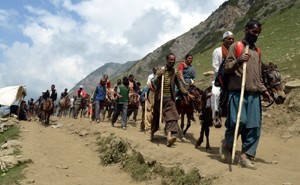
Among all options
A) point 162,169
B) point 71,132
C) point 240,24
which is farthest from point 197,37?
point 162,169

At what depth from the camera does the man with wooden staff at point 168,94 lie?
8.96 m

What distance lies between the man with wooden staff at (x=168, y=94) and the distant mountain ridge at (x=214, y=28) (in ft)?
82.7

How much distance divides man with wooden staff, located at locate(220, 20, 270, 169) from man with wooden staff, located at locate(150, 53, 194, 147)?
8.11ft

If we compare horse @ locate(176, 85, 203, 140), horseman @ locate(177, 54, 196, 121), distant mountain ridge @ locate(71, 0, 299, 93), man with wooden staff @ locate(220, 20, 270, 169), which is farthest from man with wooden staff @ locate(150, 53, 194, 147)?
distant mountain ridge @ locate(71, 0, 299, 93)

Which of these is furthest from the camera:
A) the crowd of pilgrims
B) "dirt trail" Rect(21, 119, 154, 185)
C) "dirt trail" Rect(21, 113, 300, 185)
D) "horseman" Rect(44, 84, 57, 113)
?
"horseman" Rect(44, 84, 57, 113)

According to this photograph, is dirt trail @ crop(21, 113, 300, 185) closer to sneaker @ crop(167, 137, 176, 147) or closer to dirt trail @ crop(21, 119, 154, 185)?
dirt trail @ crop(21, 119, 154, 185)

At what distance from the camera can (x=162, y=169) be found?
24.8 feet

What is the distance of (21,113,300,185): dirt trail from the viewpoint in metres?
6.14

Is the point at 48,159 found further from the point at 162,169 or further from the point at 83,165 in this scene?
the point at 162,169

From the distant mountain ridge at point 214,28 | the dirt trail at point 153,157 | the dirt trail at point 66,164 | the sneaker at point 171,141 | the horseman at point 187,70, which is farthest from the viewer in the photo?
the distant mountain ridge at point 214,28

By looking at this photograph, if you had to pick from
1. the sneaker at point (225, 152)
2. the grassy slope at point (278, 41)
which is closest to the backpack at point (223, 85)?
the sneaker at point (225, 152)

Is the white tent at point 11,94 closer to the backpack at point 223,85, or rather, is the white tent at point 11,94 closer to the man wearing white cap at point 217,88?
the man wearing white cap at point 217,88

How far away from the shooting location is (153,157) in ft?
26.8

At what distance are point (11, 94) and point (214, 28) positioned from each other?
62759 millimetres
